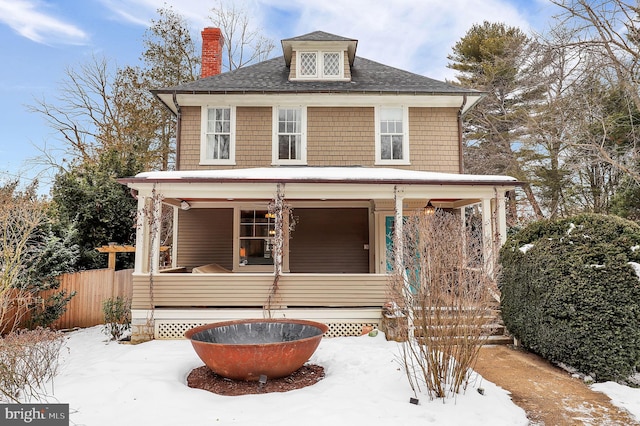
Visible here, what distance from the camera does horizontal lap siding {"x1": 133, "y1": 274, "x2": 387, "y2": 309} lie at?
25.7 ft

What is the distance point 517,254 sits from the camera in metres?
6.92

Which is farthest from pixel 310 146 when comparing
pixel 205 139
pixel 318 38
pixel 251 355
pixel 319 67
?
pixel 251 355

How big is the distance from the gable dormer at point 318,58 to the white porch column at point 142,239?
19.0 feet

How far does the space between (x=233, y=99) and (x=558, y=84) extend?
13.7 metres

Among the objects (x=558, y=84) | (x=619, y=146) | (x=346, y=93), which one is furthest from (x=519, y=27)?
(x=346, y=93)

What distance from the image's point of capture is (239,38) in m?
20.9

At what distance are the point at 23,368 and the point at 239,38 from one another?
20116mm

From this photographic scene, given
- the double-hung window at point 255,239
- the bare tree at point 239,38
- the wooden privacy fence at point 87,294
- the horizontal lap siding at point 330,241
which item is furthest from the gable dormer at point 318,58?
the bare tree at point 239,38

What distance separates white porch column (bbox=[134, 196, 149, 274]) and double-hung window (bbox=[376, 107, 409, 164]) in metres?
6.14

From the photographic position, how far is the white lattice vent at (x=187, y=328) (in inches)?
306

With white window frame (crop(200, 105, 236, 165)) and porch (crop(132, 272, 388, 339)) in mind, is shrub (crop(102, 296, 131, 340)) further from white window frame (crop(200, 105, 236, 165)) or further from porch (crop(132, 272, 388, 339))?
white window frame (crop(200, 105, 236, 165))

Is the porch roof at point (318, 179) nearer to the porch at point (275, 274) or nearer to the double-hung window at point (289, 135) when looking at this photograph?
the porch at point (275, 274)

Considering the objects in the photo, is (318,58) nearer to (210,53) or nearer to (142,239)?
(210,53)

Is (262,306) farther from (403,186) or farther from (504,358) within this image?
(504,358)
